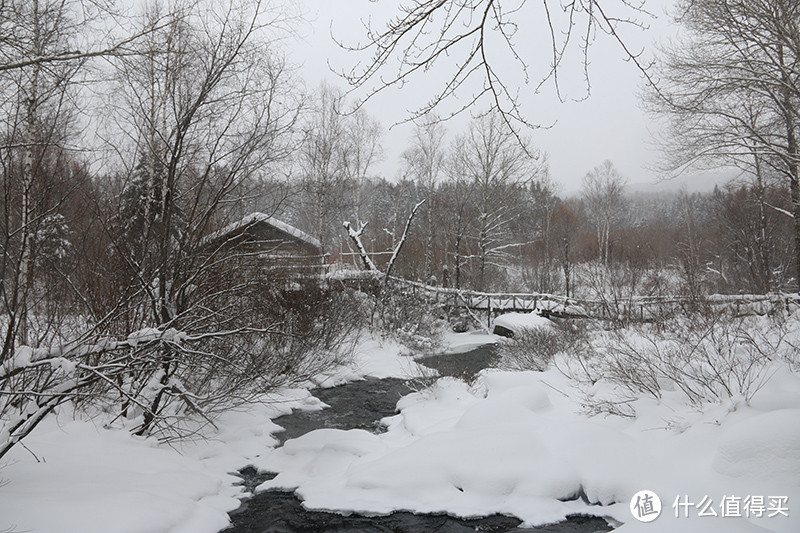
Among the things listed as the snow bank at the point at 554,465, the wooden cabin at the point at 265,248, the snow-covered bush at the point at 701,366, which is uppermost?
the wooden cabin at the point at 265,248

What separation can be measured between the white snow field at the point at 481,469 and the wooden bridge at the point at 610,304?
442 cm

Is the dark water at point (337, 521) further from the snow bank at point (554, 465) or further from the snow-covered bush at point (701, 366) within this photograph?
the snow-covered bush at point (701, 366)

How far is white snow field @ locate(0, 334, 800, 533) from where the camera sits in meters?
3.68

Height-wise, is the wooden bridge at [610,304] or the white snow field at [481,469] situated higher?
the wooden bridge at [610,304]

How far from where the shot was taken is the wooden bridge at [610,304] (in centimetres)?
993

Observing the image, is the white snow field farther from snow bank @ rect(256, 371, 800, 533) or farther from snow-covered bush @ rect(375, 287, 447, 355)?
snow-covered bush @ rect(375, 287, 447, 355)

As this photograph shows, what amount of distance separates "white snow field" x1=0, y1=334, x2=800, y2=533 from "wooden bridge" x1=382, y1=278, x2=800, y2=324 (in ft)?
14.5

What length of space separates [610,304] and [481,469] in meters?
8.39

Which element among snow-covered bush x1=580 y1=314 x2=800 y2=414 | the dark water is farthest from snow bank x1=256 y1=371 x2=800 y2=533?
snow-covered bush x1=580 y1=314 x2=800 y2=414

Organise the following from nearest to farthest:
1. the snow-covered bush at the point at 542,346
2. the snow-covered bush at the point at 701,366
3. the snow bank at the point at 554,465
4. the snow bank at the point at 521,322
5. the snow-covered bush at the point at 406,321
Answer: the snow bank at the point at 554,465, the snow-covered bush at the point at 701,366, the snow-covered bush at the point at 542,346, the snow bank at the point at 521,322, the snow-covered bush at the point at 406,321

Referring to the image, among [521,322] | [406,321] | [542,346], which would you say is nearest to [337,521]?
[542,346]

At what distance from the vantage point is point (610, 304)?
11.9 m

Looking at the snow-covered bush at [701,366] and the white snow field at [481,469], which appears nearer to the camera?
the white snow field at [481,469]

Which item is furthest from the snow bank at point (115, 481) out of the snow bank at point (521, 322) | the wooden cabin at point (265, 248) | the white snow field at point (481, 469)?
the snow bank at point (521, 322)
